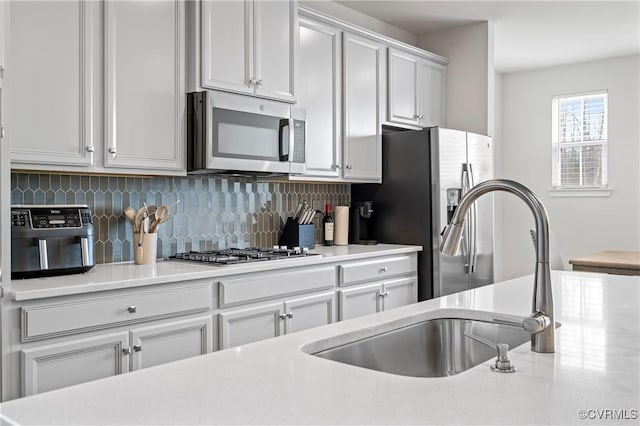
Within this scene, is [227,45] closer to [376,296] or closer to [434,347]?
[376,296]

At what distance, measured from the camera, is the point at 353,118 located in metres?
4.05

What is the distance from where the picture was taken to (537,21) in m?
4.86

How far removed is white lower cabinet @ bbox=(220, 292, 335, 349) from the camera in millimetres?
2732

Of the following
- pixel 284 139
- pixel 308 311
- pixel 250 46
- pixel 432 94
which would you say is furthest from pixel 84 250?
pixel 432 94

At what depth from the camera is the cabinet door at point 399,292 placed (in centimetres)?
378

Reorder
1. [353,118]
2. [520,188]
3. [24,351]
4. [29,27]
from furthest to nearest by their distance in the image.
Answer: [353,118] → [29,27] → [24,351] → [520,188]

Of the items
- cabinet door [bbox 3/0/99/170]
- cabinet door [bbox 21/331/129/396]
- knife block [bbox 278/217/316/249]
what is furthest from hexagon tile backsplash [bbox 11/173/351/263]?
cabinet door [bbox 21/331/129/396]

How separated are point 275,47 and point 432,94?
1.94m

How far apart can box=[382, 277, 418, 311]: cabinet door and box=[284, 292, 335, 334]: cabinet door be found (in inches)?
22.2

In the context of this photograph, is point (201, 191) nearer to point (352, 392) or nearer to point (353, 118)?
point (353, 118)

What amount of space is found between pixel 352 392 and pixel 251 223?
281 centimetres

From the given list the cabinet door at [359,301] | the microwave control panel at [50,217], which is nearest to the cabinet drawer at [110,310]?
the microwave control panel at [50,217]

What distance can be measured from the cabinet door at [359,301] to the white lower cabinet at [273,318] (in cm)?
10

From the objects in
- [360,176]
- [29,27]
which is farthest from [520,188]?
[360,176]
